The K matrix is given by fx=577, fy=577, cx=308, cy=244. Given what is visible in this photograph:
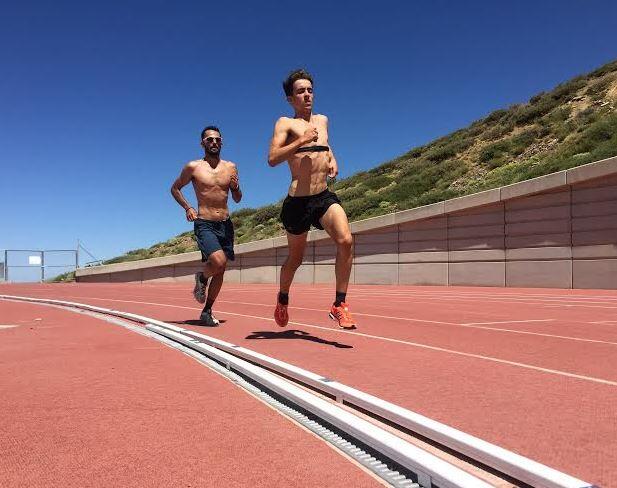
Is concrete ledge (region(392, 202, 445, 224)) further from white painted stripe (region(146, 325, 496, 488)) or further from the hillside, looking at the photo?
white painted stripe (region(146, 325, 496, 488))

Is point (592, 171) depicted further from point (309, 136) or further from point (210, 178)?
point (309, 136)

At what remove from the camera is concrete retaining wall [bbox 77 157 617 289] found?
1555 cm

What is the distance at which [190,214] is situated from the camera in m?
6.92

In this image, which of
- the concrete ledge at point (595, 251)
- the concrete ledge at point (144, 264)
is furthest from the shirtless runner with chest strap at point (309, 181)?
the concrete ledge at point (144, 264)

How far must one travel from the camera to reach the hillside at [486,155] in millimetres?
26281

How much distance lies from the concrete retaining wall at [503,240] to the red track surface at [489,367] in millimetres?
8292

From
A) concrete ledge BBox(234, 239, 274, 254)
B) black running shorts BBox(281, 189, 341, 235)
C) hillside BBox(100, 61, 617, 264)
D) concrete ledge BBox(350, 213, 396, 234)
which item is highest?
hillside BBox(100, 61, 617, 264)

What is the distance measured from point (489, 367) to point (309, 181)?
2.41 metres

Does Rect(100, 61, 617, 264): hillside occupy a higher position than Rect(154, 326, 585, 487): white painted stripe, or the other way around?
Rect(100, 61, 617, 264): hillside

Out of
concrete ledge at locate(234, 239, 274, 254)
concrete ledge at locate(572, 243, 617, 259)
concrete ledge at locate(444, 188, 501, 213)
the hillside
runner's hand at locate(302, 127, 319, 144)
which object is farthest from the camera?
the hillside

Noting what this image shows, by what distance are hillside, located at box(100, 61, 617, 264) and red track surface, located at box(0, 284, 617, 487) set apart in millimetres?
17357

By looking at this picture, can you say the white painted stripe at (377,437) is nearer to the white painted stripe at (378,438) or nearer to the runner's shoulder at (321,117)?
the white painted stripe at (378,438)

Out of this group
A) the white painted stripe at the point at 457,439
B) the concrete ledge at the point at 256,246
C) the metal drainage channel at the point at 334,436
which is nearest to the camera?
the white painted stripe at the point at 457,439

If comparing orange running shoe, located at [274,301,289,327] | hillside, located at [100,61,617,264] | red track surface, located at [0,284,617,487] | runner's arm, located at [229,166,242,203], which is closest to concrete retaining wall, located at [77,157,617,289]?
hillside, located at [100,61,617,264]
